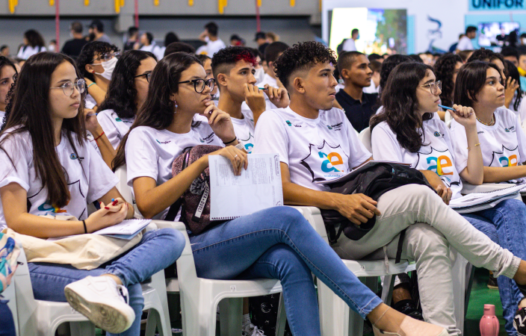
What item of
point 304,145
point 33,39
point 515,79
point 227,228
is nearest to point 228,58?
point 304,145

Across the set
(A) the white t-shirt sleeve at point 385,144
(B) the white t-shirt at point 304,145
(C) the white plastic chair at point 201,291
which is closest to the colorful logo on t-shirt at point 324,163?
(B) the white t-shirt at point 304,145

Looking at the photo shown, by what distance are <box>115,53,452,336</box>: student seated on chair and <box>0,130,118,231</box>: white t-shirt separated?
0.12 meters

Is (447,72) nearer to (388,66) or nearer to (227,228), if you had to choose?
(388,66)

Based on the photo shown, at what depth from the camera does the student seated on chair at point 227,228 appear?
1.97 m

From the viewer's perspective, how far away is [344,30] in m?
10.9

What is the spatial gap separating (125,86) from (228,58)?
24.8 inches

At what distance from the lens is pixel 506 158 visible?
315cm

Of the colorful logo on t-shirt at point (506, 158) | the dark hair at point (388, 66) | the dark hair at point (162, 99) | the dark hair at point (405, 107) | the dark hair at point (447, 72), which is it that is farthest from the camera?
the dark hair at point (447, 72)

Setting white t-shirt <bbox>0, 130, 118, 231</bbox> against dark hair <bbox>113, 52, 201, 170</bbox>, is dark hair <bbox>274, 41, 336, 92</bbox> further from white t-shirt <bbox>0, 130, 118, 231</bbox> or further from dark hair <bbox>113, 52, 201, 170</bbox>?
white t-shirt <bbox>0, 130, 118, 231</bbox>

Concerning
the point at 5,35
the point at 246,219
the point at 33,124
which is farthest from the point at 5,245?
the point at 5,35

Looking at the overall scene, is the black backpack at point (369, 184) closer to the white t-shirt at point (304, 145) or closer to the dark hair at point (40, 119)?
the white t-shirt at point (304, 145)

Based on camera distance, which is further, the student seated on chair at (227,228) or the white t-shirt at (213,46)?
the white t-shirt at (213,46)

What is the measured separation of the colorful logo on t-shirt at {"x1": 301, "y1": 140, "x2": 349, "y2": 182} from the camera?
2490mm

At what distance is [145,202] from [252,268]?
1.45ft
